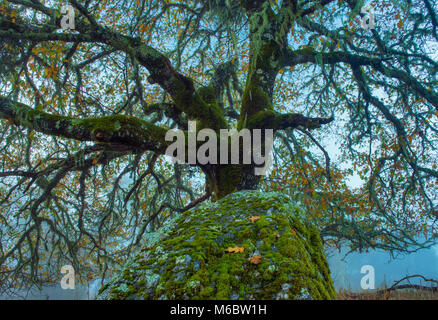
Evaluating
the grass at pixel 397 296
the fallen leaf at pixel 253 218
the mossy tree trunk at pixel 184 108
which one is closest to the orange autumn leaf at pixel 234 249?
the fallen leaf at pixel 253 218

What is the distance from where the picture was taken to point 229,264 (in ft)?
4.89

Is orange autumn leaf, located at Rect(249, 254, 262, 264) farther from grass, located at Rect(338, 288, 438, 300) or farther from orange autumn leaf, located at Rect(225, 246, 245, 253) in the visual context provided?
grass, located at Rect(338, 288, 438, 300)

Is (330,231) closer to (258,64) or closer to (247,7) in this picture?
(258,64)

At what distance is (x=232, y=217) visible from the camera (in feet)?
6.86

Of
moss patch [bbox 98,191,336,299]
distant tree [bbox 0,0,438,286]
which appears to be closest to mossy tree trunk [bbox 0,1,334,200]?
distant tree [bbox 0,0,438,286]

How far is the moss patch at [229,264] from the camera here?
1.33 m

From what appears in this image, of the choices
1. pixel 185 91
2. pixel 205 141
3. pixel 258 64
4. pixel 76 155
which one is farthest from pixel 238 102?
pixel 76 155

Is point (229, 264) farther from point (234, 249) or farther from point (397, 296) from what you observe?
point (397, 296)

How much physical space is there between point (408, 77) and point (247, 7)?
3.54 metres

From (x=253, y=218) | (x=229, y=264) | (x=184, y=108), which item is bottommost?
(x=229, y=264)

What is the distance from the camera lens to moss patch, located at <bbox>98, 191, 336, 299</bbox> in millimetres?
1332
